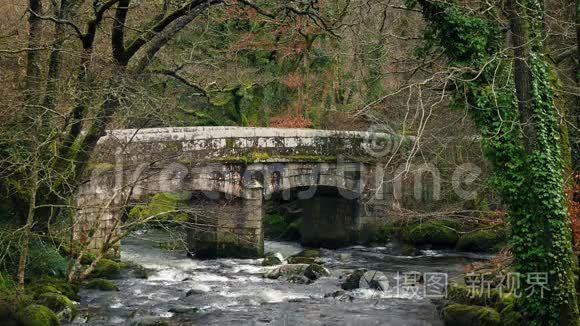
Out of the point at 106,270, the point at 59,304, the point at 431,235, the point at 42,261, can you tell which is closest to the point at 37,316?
the point at 59,304

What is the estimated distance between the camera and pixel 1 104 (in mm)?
11789

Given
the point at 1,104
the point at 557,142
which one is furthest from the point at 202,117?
the point at 557,142

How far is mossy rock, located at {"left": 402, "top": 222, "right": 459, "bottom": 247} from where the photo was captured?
2273cm

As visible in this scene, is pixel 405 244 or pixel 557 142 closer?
pixel 557 142

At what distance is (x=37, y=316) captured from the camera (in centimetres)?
1152

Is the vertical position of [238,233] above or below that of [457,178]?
below

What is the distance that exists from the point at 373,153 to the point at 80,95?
13223 mm

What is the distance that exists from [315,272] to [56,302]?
7209 mm

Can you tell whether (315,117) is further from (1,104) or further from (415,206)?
(1,104)

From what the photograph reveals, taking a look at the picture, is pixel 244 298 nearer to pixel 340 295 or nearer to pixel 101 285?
pixel 340 295

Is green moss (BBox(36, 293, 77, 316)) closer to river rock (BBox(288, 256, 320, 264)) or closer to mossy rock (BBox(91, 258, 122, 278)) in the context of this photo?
mossy rock (BBox(91, 258, 122, 278))

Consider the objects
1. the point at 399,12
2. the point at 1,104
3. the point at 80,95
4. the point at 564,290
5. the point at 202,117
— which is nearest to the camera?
the point at 564,290

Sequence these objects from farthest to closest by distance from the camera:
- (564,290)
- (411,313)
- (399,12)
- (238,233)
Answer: (399,12), (238,233), (411,313), (564,290)

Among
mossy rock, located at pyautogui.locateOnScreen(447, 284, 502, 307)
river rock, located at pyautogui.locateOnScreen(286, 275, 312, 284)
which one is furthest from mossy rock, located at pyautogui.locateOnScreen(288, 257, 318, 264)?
mossy rock, located at pyautogui.locateOnScreen(447, 284, 502, 307)
